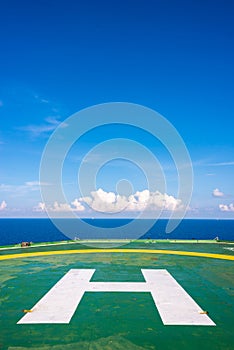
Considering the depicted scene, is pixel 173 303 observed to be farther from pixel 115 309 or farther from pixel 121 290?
pixel 121 290

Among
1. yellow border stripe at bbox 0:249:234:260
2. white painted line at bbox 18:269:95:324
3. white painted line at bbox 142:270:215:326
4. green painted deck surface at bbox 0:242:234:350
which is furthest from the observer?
yellow border stripe at bbox 0:249:234:260

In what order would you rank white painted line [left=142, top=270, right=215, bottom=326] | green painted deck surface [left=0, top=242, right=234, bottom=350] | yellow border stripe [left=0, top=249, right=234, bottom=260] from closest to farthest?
1. green painted deck surface [left=0, top=242, right=234, bottom=350]
2. white painted line [left=142, top=270, right=215, bottom=326]
3. yellow border stripe [left=0, top=249, right=234, bottom=260]

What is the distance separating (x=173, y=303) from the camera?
1553 centimetres

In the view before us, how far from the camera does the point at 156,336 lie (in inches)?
455

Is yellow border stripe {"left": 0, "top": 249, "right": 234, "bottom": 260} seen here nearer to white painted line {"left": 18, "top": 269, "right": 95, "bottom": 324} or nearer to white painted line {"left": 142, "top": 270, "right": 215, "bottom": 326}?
white painted line {"left": 18, "top": 269, "right": 95, "bottom": 324}

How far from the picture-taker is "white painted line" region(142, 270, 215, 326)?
514 inches

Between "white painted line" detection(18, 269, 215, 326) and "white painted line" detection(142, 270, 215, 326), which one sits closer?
"white painted line" detection(142, 270, 215, 326)

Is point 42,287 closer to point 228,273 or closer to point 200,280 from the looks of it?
point 200,280

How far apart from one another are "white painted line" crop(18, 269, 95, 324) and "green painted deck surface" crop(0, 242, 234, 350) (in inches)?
17.6

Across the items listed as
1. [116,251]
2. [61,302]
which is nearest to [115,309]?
[61,302]

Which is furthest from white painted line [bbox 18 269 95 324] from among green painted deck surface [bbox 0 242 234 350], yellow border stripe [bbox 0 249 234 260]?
yellow border stripe [bbox 0 249 234 260]

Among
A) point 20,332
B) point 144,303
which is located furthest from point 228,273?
point 20,332

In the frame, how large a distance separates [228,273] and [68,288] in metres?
13.1

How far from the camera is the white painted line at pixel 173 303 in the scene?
1305cm
